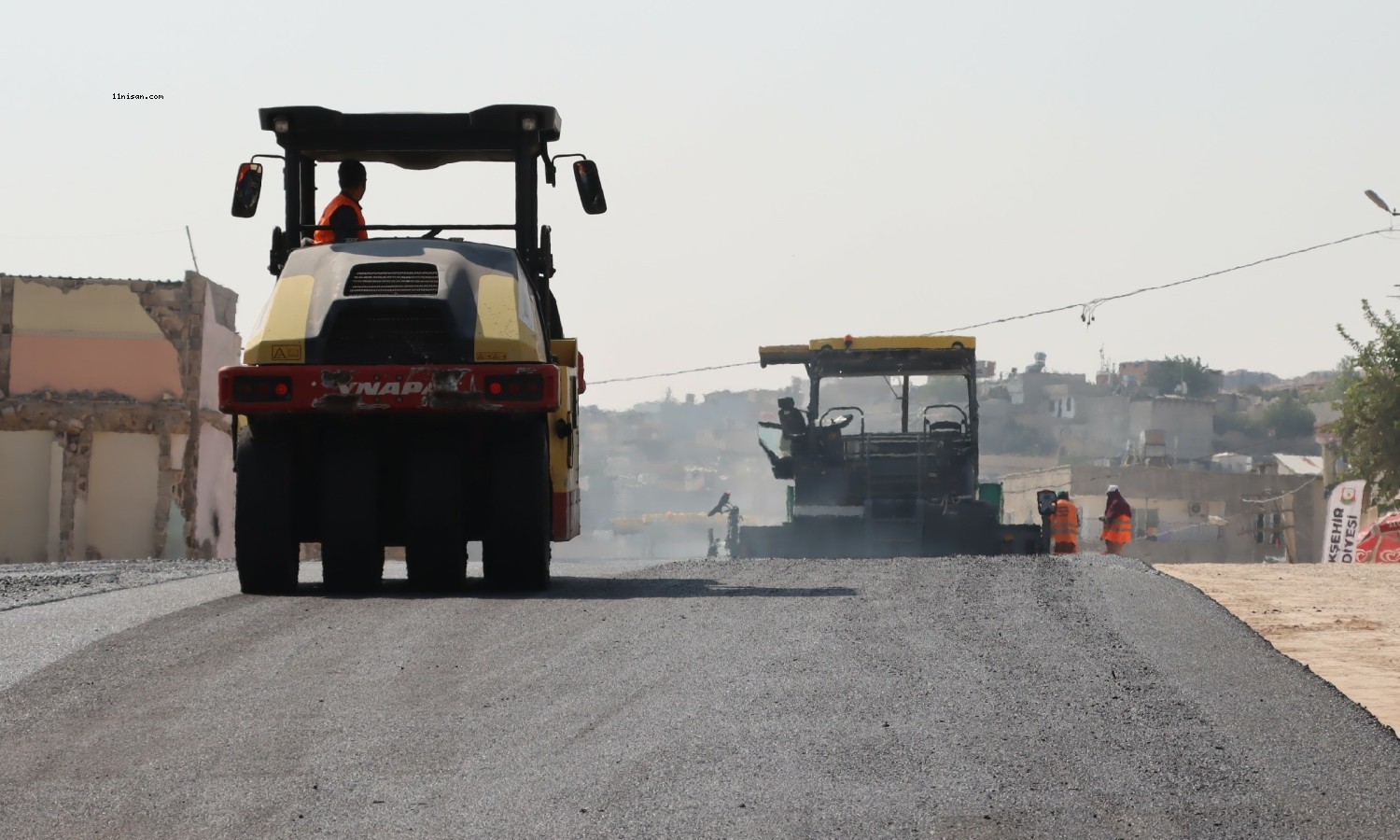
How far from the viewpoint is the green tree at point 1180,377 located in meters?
134

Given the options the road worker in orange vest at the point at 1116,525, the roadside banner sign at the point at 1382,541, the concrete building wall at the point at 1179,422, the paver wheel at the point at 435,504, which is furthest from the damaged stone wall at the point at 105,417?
the concrete building wall at the point at 1179,422

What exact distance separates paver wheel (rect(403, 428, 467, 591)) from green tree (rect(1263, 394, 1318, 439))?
112845 mm

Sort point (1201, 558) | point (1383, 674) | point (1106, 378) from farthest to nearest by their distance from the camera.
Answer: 1. point (1106, 378)
2. point (1201, 558)
3. point (1383, 674)

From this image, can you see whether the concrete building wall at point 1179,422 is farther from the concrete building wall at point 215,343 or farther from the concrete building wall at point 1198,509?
the concrete building wall at point 215,343

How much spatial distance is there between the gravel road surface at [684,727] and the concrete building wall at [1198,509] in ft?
177

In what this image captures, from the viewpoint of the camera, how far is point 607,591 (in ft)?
35.6

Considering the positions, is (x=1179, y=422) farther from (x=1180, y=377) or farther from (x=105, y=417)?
(x=105, y=417)

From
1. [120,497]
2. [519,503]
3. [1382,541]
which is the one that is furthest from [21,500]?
[1382,541]

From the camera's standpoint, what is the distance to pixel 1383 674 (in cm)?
835

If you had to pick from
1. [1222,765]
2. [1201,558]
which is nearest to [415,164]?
[1222,765]

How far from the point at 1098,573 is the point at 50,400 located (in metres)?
20.1

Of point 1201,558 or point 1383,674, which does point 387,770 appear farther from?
point 1201,558

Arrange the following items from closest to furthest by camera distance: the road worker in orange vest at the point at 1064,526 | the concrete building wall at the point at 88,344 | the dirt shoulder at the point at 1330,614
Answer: the dirt shoulder at the point at 1330,614 → the road worker in orange vest at the point at 1064,526 → the concrete building wall at the point at 88,344

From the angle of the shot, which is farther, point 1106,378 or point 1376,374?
point 1106,378
